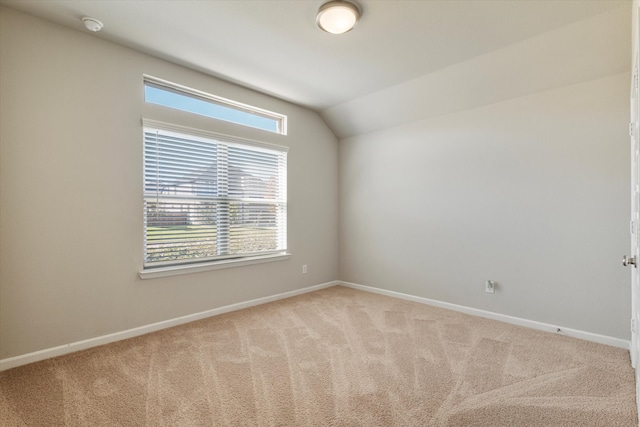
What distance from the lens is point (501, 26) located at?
7.88ft

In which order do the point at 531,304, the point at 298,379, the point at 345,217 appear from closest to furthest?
the point at 298,379 < the point at 531,304 < the point at 345,217

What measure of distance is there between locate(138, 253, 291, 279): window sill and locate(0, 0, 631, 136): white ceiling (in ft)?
6.73

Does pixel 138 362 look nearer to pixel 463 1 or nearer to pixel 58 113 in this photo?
pixel 58 113

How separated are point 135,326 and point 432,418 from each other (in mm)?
2603

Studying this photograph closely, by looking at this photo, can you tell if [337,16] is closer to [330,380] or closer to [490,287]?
[330,380]

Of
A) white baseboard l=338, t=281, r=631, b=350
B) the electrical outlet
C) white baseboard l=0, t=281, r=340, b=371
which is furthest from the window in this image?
the electrical outlet

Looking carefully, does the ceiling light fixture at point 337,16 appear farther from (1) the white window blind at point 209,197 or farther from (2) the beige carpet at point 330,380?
(2) the beige carpet at point 330,380

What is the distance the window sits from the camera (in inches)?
→ 120

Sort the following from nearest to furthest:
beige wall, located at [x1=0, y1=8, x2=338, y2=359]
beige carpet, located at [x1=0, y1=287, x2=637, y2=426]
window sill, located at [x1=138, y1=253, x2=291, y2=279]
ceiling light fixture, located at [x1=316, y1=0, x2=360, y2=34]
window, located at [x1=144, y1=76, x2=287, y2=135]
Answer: beige carpet, located at [x1=0, y1=287, x2=637, y2=426] → ceiling light fixture, located at [x1=316, y1=0, x2=360, y2=34] → beige wall, located at [x1=0, y1=8, x2=338, y2=359] → window sill, located at [x1=138, y1=253, x2=291, y2=279] → window, located at [x1=144, y1=76, x2=287, y2=135]

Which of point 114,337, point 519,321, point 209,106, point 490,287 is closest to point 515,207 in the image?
point 490,287

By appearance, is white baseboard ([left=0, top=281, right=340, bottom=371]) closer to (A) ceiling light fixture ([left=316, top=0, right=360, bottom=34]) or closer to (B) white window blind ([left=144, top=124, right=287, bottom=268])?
(B) white window blind ([left=144, top=124, right=287, bottom=268])

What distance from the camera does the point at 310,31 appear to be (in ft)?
8.20

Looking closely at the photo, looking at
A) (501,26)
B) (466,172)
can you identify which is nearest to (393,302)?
(466,172)

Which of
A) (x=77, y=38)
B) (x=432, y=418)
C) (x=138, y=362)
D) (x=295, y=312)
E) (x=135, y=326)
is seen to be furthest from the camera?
(x=295, y=312)
